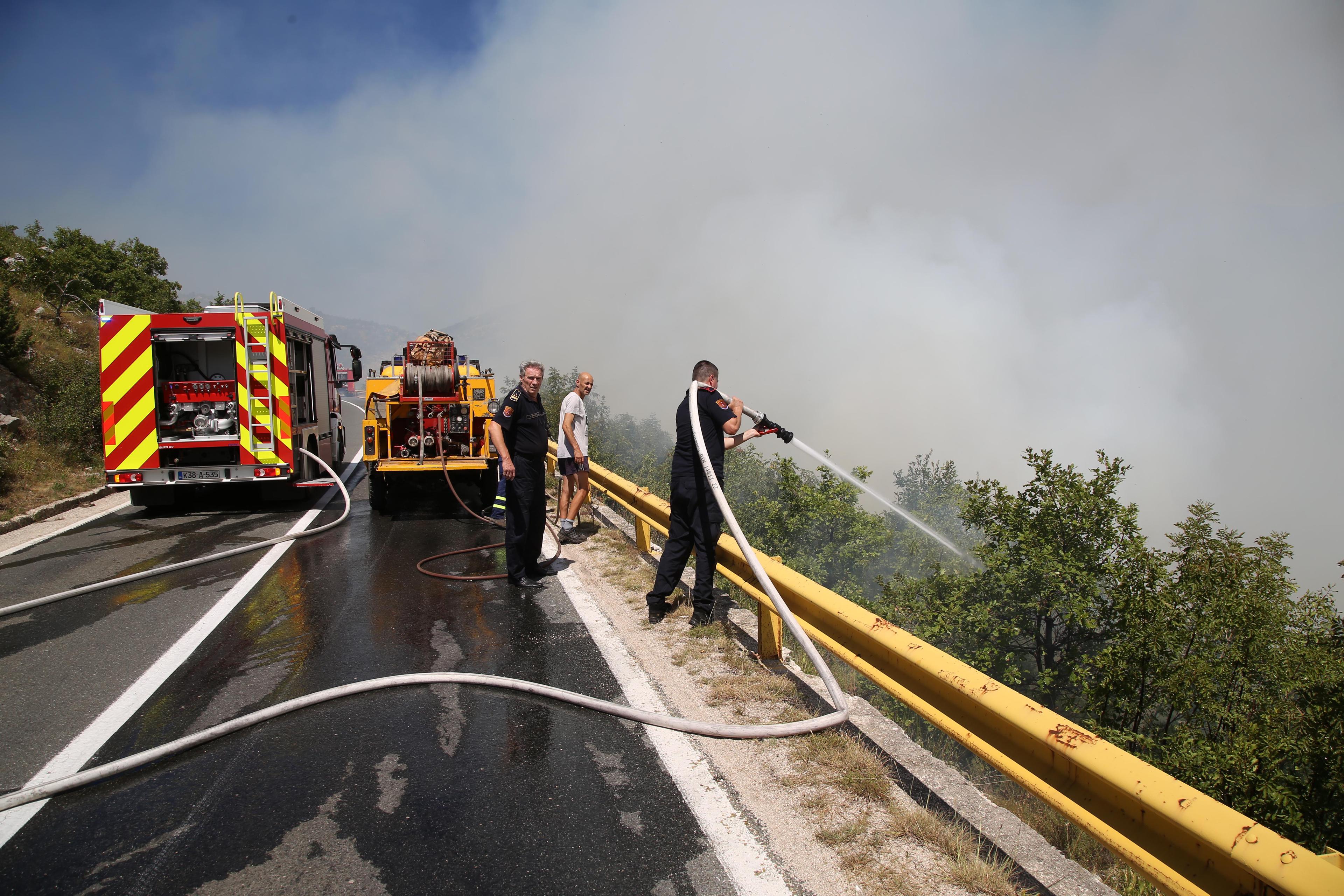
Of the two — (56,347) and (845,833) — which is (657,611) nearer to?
(845,833)

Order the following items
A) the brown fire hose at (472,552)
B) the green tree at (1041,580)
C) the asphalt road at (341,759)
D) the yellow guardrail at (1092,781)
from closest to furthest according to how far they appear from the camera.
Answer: the yellow guardrail at (1092,781), the asphalt road at (341,759), the brown fire hose at (472,552), the green tree at (1041,580)

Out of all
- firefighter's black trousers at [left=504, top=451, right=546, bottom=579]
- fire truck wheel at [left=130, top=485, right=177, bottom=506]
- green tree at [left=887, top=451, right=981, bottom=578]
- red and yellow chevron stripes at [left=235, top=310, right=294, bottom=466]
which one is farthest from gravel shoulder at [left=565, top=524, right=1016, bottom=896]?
green tree at [left=887, top=451, right=981, bottom=578]

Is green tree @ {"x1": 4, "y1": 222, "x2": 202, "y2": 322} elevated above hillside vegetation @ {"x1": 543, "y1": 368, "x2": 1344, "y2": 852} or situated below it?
above

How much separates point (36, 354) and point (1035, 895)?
776 inches

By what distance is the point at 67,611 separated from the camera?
5391mm

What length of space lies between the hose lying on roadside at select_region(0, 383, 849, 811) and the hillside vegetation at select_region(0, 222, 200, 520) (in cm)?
818

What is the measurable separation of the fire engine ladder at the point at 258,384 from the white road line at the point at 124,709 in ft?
12.0

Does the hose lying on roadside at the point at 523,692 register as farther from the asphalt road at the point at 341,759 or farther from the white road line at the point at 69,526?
the white road line at the point at 69,526

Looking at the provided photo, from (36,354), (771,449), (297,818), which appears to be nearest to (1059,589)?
(297,818)

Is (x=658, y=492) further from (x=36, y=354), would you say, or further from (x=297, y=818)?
(x=297, y=818)

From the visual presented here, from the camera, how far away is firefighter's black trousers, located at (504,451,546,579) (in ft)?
19.2

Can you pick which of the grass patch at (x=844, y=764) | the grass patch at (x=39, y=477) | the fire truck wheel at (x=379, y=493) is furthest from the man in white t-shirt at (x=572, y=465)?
the grass patch at (x=39, y=477)

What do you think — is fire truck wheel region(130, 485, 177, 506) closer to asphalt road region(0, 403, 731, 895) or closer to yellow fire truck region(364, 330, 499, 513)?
yellow fire truck region(364, 330, 499, 513)

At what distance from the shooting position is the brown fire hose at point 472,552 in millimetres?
6312
